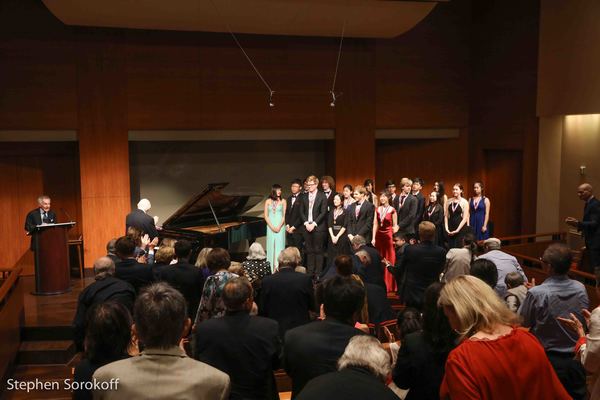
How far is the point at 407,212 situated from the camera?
947cm

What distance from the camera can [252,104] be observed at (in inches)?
433

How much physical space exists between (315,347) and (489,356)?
3.11 ft

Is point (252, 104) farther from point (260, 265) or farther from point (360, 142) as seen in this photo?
point (260, 265)

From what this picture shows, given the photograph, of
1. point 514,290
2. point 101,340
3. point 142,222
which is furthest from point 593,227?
point 101,340

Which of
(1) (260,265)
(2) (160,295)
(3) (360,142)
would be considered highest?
(3) (360,142)

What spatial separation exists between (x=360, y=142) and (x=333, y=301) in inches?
342

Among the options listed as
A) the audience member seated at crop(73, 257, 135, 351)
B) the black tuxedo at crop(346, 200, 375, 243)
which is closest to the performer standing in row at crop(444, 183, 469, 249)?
the black tuxedo at crop(346, 200, 375, 243)

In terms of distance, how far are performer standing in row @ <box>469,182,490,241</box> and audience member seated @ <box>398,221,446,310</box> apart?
4.18 m


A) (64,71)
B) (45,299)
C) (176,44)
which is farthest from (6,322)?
(176,44)

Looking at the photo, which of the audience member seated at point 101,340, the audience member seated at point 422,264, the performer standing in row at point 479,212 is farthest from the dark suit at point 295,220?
the audience member seated at point 101,340

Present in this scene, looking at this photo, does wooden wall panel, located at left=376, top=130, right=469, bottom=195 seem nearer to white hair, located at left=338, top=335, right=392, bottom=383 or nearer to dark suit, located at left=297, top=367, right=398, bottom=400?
white hair, located at left=338, top=335, right=392, bottom=383

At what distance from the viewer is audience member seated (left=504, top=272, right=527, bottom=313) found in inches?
194

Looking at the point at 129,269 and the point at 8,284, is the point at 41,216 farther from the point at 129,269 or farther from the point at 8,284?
the point at 129,269

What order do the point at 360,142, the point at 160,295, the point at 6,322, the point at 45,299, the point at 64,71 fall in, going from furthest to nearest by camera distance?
the point at 360,142, the point at 64,71, the point at 45,299, the point at 6,322, the point at 160,295
